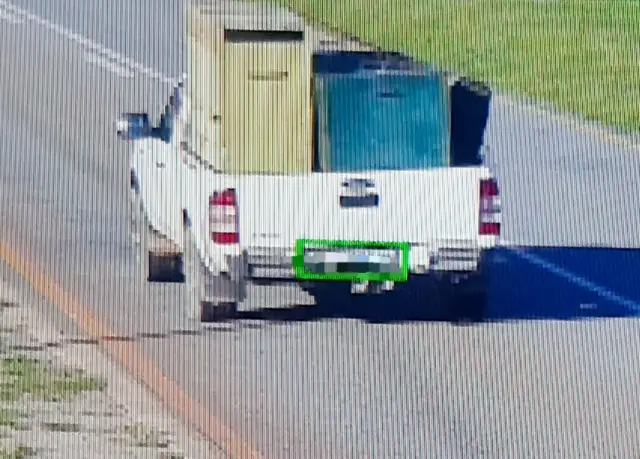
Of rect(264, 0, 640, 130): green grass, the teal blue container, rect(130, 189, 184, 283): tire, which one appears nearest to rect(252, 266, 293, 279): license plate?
rect(130, 189, 184, 283): tire

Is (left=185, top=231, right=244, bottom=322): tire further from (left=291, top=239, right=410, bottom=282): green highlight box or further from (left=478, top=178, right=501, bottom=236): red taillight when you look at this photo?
(left=478, top=178, right=501, bottom=236): red taillight

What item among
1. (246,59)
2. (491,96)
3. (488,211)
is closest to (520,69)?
(491,96)

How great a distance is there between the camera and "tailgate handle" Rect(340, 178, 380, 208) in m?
4.70

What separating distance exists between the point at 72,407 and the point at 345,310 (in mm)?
813

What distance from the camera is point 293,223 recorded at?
15.2 ft

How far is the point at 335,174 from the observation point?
15.6ft

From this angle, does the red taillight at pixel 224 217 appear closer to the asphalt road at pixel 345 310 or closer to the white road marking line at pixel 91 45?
the asphalt road at pixel 345 310

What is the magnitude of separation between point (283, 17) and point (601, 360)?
1.27 metres

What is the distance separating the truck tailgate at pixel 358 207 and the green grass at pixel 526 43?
507 mm

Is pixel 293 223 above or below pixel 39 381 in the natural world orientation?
above

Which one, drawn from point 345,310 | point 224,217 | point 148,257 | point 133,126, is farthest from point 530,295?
point 133,126

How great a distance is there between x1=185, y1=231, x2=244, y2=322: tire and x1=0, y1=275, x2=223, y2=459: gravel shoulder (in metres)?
0.34

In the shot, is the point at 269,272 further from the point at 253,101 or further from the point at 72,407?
the point at 72,407

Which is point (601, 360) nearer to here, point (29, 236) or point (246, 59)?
point (246, 59)
